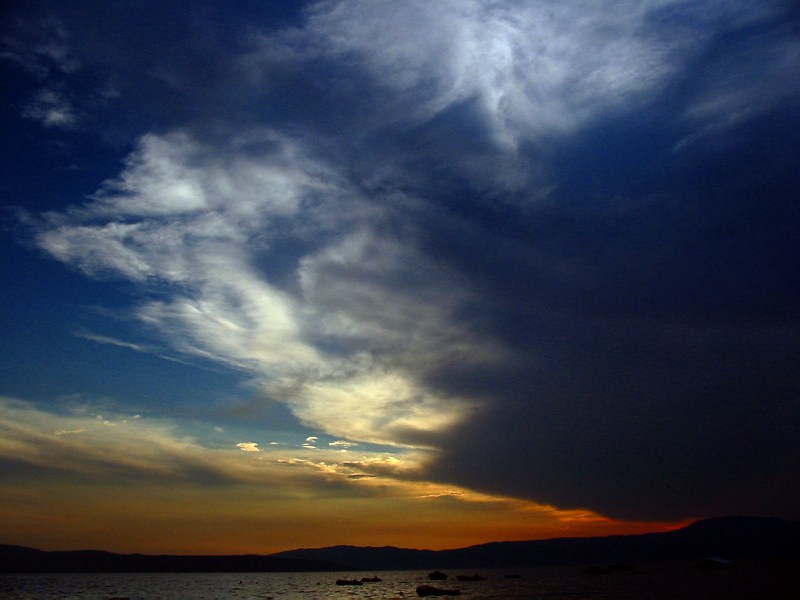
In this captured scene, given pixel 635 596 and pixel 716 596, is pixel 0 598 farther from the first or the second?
pixel 716 596

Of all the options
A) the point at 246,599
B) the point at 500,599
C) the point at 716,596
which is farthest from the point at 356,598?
the point at 716,596

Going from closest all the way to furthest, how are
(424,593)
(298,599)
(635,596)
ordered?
1. (635,596)
2. (298,599)
3. (424,593)

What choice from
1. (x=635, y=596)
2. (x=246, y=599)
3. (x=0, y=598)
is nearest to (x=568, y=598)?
(x=635, y=596)

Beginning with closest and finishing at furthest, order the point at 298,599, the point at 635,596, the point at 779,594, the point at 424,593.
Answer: the point at 779,594
the point at 635,596
the point at 298,599
the point at 424,593

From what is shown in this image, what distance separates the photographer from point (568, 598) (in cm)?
10144

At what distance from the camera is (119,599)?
388 ft

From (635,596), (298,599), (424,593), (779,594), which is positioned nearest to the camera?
(779,594)

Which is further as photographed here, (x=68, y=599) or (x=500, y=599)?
(x=68, y=599)

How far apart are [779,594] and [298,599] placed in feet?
294

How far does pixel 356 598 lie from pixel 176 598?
136 ft

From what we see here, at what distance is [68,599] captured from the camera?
119625 millimetres

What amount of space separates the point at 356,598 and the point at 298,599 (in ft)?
43.5

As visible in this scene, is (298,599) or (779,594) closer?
(779,594)

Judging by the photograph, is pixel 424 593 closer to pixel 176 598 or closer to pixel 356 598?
pixel 356 598
